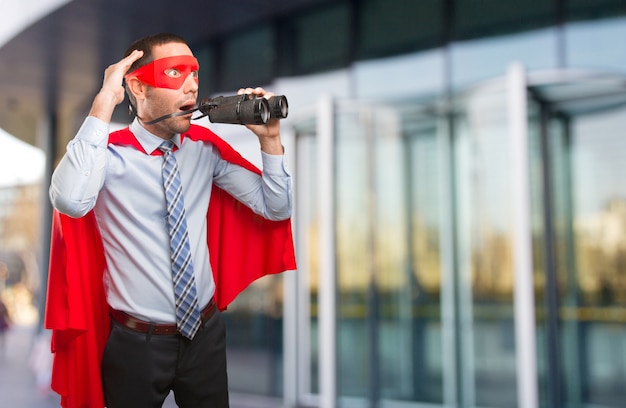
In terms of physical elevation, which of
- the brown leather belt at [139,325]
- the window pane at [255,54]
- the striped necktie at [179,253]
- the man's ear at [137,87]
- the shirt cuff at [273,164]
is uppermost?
the window pane at [255,54]

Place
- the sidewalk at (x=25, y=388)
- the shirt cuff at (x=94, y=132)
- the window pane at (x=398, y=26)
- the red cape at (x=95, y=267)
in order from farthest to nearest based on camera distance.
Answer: the sidewalk at (x=25, y=388) < the window pane at (x=398, y=26) < the red cape at (x=95, y=267) < the shirt cuff at (x=94, y=132)

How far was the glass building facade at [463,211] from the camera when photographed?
4395 mm

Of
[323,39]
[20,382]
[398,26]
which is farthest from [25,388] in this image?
[398,26]

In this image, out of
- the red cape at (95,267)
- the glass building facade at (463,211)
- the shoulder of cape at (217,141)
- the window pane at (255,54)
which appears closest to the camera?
the red cape at (95,267)

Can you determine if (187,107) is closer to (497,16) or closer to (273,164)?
(273,164)

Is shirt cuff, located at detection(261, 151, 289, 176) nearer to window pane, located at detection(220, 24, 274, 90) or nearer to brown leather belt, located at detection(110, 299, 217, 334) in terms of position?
brown leather belt, located at detection(110, 299, 217, 334)

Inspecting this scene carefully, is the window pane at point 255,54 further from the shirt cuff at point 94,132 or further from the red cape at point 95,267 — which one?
the shirt cuff at point 94,132

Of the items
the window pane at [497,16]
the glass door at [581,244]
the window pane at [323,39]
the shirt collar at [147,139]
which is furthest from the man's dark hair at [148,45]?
the window pane at [323,39]

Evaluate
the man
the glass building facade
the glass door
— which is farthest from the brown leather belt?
the glass door

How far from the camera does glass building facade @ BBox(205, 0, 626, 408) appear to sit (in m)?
4.39

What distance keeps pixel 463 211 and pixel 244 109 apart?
3.63 meters

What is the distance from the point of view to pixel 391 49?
513cm

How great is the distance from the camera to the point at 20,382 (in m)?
6.50

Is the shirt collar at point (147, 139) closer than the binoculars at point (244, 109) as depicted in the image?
No
